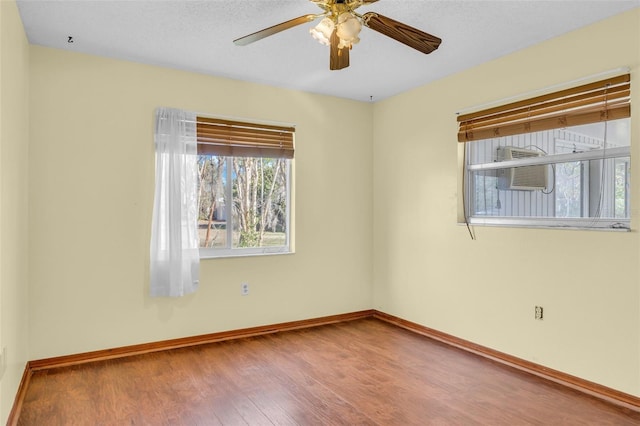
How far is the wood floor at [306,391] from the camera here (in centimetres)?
240

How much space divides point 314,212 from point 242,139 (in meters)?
1.07

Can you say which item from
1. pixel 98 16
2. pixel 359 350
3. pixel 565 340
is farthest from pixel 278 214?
pixel 565 340

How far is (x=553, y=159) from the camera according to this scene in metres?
3.05

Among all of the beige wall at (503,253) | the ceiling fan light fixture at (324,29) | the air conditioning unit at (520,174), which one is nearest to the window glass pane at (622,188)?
the beige wall at (503,253)

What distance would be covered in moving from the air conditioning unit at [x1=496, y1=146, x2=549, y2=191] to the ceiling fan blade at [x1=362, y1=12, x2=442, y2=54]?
1.42 m

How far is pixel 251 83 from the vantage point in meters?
3.99

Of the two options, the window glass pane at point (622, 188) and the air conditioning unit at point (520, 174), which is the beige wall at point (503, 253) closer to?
the window glass pane at point (622, 188)

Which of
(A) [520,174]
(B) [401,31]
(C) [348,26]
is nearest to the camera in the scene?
(C) [348,26]

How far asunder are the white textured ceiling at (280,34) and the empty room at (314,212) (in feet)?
0.07

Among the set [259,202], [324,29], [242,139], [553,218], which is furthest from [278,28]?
[553,218]

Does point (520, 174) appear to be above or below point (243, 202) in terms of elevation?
above

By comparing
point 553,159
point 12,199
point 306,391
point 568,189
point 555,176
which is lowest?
point 306,391

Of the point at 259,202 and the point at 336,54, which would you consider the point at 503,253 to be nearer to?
the point at 336,54

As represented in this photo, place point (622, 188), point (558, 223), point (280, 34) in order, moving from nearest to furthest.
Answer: point (622, 188) < point (280, 34) < point (558, 223)
